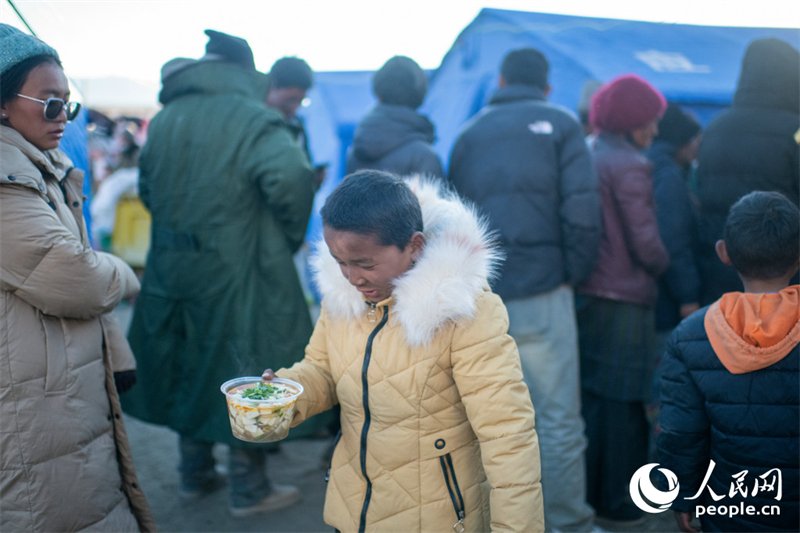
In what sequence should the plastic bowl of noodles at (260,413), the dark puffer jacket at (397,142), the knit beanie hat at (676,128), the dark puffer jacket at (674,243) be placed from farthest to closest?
the knit beanie hat at (676,128), the dark puffer jacket at (674,243), the dark puffer jacket at (397,142), the plastic bowl of noodles at (260,413)

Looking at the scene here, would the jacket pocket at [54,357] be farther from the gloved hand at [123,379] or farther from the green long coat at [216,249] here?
the green long coat at [216,249]

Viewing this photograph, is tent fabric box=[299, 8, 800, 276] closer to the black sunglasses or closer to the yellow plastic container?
the yellow plastic container

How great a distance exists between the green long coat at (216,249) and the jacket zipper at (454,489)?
1.53m

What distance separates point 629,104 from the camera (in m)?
3.33

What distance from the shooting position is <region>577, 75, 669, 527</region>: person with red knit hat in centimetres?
317

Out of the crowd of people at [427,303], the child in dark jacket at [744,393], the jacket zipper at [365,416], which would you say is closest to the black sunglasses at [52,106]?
the crowd of people at [427,303]

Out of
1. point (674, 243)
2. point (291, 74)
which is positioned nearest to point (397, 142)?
point (291, 74)

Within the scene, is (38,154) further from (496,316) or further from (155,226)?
(496,316)

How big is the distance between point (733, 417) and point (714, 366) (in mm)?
173

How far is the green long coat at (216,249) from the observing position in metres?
3.04

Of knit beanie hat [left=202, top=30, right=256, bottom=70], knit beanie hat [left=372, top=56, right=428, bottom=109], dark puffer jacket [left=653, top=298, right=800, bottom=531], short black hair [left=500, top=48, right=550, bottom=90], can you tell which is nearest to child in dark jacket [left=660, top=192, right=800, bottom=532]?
dark puffer jacket [left=653, top=298, right=800, bottom=531]

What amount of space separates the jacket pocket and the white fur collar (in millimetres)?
888

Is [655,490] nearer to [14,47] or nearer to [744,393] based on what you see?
[744,393]

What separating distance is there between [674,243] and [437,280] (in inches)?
90.4
